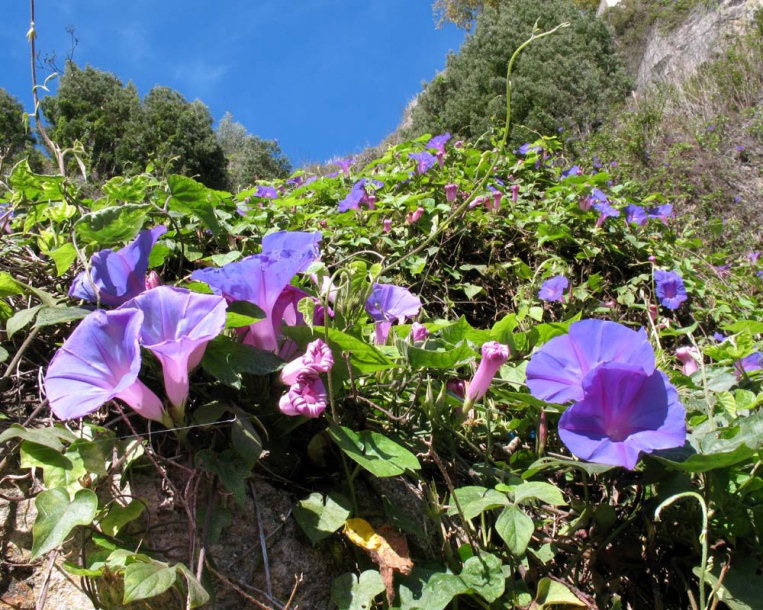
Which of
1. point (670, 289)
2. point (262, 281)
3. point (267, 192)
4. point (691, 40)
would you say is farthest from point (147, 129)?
point (262, 281)

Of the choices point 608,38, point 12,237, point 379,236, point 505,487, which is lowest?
Result: point 505,487

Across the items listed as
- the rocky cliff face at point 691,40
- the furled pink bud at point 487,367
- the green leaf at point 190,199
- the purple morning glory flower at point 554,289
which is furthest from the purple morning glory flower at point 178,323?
the rocky cliff face at point 691,40

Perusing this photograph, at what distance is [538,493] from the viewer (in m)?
0.96

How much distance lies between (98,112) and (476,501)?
19931 millimetres

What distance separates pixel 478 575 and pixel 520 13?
17.1 meters

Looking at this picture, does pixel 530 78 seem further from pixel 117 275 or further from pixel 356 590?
pixel 356 590

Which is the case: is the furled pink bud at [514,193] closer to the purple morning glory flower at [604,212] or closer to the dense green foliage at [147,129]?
the purple morning glory flower at [604,212]

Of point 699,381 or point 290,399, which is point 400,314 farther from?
point 699,381

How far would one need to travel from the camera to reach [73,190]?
1.51 meters

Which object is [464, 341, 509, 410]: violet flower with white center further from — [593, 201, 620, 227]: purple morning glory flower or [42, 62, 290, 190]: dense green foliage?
[42, 62, 290, 190]: dense green foliage

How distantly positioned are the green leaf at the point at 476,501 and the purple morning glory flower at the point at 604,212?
2.14 meters

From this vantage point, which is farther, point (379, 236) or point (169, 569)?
point (379, 236)

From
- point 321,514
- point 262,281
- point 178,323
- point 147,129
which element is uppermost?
point 147,129

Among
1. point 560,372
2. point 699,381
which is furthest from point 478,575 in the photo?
point 699,381
